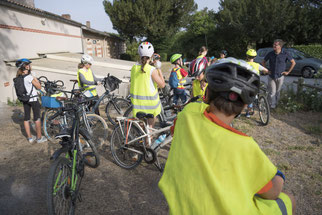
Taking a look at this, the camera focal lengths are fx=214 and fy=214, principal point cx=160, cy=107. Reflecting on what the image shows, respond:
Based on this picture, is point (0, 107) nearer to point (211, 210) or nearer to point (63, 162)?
point (63, 162)

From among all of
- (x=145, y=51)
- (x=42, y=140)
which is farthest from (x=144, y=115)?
(x=42, y=140)

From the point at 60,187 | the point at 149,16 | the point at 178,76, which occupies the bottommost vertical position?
the point at 60,187

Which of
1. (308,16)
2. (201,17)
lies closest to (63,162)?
(308,16)

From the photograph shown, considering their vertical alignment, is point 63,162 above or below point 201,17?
below

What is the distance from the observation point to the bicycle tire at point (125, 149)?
11.6 ft

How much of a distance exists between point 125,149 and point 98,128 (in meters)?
1.25

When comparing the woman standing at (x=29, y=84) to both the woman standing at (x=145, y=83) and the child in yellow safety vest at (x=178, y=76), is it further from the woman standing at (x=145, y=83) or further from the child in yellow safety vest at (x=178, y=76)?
the child in yellow safety vest at (x=178, y=76)

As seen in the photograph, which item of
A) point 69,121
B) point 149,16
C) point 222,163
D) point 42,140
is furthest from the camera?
point 149,16

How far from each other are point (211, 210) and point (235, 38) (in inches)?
1194

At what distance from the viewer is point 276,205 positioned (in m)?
1.19

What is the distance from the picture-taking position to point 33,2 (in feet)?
47.6

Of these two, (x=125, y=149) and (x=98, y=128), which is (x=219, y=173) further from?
(x=98, y=128)

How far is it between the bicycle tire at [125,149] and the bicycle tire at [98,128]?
0.86 metres

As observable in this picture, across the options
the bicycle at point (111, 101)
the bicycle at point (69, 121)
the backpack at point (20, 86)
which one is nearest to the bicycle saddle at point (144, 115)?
the bicycle at point (69, 121)
